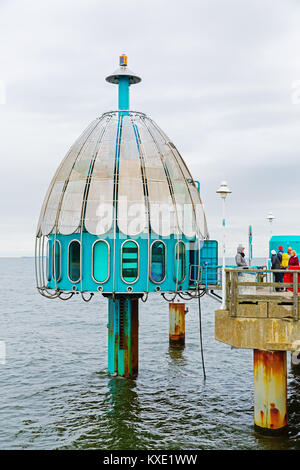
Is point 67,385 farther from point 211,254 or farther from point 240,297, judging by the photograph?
point 240,297

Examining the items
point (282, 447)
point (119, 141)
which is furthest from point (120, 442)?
point (119, 141)

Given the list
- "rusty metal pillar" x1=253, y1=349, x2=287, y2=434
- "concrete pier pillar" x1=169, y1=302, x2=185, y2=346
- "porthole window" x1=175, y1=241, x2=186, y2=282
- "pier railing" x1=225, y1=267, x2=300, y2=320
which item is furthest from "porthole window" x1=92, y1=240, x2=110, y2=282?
"concrete pier pillar" x1=169, y1=302, x2=185, y2=346

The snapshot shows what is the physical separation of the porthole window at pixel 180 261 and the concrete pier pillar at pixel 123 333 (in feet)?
7.93

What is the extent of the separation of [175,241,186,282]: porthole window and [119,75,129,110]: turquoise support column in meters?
7.69

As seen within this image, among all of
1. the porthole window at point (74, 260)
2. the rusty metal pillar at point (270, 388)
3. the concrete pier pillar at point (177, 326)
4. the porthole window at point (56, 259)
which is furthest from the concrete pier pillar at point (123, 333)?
the concrete pier pillar at point (177, 326)

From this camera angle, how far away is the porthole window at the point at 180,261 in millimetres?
22938

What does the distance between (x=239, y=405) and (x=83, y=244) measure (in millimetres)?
9479

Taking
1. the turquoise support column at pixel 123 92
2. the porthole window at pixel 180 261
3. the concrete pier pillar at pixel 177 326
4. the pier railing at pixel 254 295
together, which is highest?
the turquoise support column at pixel 123 92

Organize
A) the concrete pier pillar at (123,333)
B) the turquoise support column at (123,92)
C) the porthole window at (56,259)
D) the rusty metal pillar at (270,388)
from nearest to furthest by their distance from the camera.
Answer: the rusty metal pillar at (270,388) < the porthole window at (56,259) < the concrete pier pillar at (123,333) < the turquoise support column at (123,92)

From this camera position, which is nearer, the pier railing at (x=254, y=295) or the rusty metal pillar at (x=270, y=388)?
the pier railing at (x=254, y=295)

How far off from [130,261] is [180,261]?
228 cm

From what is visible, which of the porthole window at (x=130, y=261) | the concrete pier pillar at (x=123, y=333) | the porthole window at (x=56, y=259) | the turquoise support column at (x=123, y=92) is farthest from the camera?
the turquoise support column at (x=123, y=92)

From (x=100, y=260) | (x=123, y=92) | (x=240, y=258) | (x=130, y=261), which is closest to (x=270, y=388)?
(x=240, y=258)

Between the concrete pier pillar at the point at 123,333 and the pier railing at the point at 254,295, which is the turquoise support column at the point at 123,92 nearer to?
the concrete pier pillar at the point at 123,333
